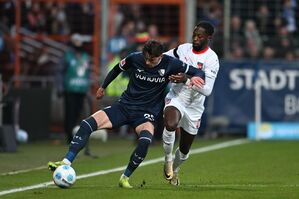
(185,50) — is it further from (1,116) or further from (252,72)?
(252,72)

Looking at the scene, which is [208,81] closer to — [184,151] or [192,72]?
[192,72]

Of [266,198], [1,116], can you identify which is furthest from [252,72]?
[266,198]

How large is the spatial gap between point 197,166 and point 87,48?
34.5 feet

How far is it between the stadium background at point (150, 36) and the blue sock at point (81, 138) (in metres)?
8.78

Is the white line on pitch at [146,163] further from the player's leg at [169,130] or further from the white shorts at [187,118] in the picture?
the white shorts at [187,118]

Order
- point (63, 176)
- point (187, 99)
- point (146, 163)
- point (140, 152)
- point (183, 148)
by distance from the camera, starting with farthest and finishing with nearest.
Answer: point (146, 163)
point (183, 148)
point (187, 99)
point (140, 152)
point (63, 176)

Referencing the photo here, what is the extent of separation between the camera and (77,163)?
16.7 m

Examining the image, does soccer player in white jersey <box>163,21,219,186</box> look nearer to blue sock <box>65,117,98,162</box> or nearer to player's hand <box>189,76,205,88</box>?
player's hand <box>189,76,205,88</box>

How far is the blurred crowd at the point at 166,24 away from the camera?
2569cm

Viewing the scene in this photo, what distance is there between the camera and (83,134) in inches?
480

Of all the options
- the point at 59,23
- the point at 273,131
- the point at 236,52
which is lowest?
the point at 273,131

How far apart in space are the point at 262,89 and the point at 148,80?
12.1 meters

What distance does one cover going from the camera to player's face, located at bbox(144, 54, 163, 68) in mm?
12354

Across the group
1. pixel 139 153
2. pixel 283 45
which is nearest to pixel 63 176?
pixel 139 153
